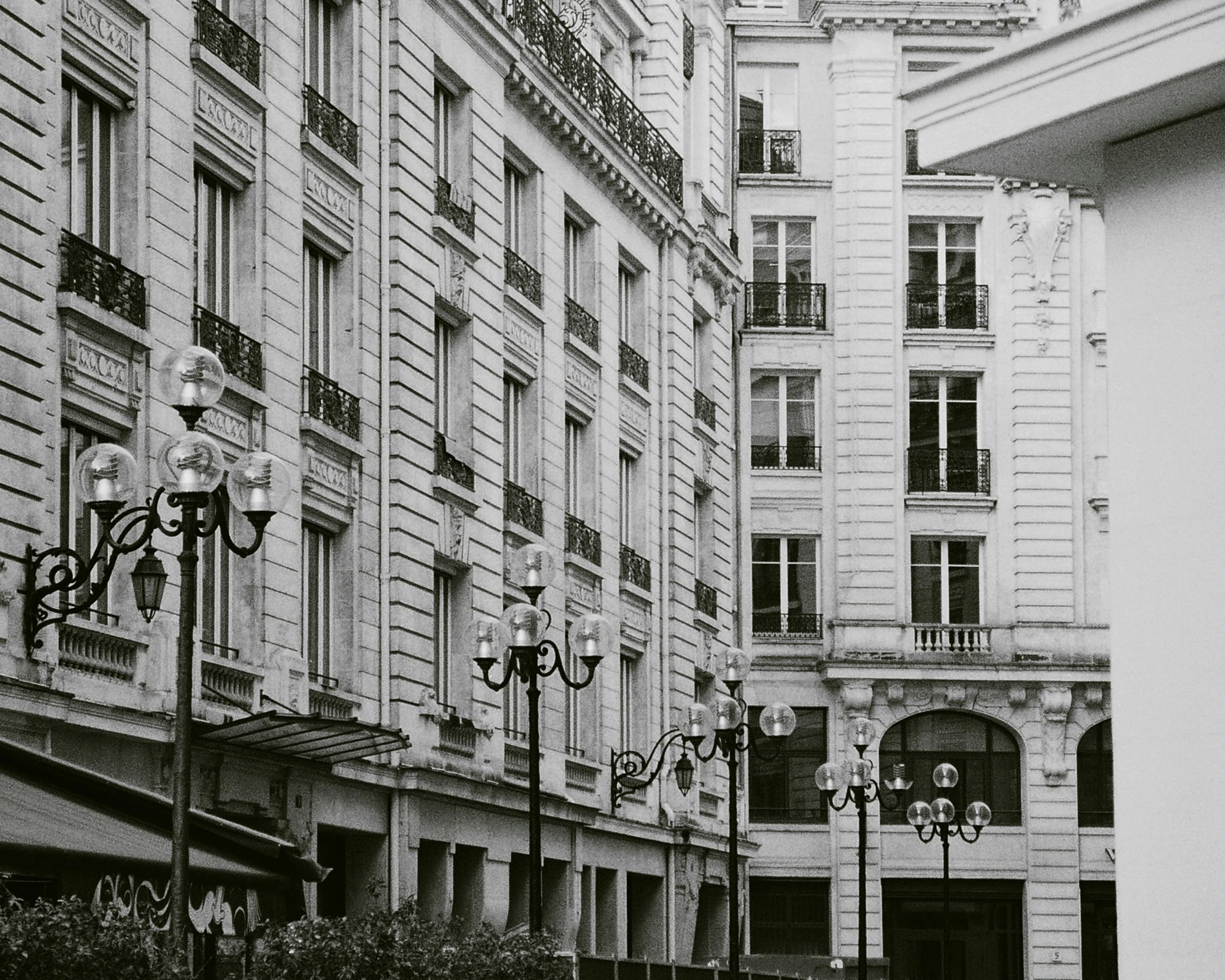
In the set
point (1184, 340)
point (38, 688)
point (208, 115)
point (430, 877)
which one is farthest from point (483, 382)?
point (1184, 340)

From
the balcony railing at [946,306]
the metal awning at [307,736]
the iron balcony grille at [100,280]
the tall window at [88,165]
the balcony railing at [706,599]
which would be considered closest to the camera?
the iron balcony grille at [100,280]

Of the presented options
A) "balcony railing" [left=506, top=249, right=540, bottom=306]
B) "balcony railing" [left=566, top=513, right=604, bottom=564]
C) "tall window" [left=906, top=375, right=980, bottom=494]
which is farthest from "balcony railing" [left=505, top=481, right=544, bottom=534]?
"tall window" [left=906, top=375, right=980, bottom=494]

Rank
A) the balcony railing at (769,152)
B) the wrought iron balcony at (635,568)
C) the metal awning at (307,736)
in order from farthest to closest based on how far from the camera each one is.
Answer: the balcony railing at (769,152), the wrought iron balcony at (635,568), the metal awning at (307,736)

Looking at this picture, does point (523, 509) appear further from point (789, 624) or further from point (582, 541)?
point (789, 624)

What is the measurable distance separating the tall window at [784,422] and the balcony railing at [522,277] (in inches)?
713

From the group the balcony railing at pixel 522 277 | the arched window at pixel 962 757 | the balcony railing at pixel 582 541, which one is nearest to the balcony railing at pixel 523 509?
the balcony railing at pixel 582 541

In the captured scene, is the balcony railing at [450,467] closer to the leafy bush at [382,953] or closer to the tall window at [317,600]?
the tall window at [317,600]

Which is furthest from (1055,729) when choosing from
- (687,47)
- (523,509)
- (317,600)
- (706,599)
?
(317,600)

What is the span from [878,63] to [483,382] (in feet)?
78.5

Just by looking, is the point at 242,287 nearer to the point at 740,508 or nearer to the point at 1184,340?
the point at 1184,340

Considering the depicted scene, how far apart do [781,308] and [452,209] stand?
22.2m

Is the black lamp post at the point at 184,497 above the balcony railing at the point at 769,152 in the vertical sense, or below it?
below

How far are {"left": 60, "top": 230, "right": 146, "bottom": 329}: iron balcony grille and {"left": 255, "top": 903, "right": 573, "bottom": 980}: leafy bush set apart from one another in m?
8.00

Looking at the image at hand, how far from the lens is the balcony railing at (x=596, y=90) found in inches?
1458
